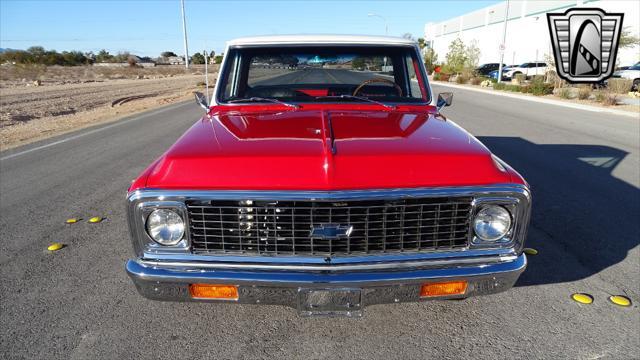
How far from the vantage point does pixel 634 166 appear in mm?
6672

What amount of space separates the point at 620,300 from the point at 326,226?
217cm

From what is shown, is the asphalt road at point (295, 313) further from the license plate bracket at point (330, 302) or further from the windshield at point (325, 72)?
the windshield at point (325, 72)

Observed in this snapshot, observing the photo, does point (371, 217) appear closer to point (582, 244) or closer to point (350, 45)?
point (350, 45)

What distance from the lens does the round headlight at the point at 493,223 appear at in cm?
229

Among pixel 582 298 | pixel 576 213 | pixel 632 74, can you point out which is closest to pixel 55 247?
pixel 582 298

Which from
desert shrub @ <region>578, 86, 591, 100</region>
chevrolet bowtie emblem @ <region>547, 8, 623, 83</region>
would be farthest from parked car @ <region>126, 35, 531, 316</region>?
chevrolet bowtie emblem @ <region>547, 8, 623, 83</region>

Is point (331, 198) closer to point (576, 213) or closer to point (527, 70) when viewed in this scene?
point (576, 213)

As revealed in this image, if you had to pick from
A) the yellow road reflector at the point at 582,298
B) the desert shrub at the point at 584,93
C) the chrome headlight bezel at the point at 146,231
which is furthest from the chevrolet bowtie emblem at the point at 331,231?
the desert shrub at the point at 584,93

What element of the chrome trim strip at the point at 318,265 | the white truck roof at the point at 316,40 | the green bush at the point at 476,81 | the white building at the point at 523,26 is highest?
the white building at the point at 523,26

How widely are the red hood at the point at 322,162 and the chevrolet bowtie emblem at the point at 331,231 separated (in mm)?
204

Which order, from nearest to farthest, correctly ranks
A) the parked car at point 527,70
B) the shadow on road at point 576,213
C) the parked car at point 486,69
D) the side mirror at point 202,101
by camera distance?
1. the shadow on road at point 576,213
2. the side mirror at point 202,101
3. the parked car at point 527,70
4. the parked car at point 486,69

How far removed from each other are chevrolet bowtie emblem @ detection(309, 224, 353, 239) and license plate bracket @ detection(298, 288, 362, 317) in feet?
0.85

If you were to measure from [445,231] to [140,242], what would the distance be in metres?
1.55

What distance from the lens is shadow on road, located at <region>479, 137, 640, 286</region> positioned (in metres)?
3.47
